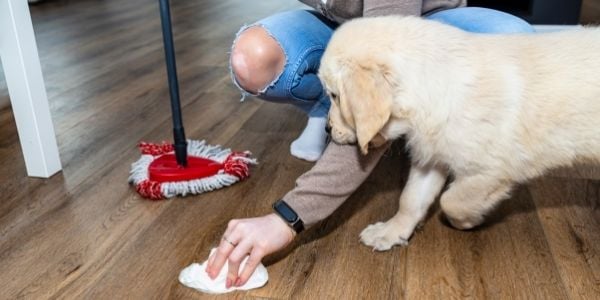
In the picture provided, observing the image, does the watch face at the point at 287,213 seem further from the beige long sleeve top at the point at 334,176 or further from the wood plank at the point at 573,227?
the wood plank at the point at 573,227

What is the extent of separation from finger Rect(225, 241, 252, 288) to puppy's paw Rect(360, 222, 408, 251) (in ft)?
1.13

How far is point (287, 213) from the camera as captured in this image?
130cm

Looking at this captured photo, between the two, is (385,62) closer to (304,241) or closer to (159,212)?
(304,241)

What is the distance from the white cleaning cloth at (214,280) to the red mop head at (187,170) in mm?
425

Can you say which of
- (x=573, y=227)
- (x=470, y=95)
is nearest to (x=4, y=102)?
(x=470, y=95)

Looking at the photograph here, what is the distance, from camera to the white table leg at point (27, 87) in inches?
64.6

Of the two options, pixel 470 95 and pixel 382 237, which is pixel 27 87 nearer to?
pixel 382 237

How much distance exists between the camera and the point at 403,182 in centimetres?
182

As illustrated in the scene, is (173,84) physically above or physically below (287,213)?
above

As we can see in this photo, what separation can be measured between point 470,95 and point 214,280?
2.21ft

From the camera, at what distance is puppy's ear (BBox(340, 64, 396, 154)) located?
117cm

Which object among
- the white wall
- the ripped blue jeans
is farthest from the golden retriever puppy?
the white wall

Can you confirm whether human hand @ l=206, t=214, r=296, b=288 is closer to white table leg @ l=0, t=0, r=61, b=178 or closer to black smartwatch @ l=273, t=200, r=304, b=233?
black smartwatch @ l=273, t=200, r=304, b=233

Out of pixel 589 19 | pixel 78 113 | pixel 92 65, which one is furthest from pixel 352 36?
pixel 589 19
